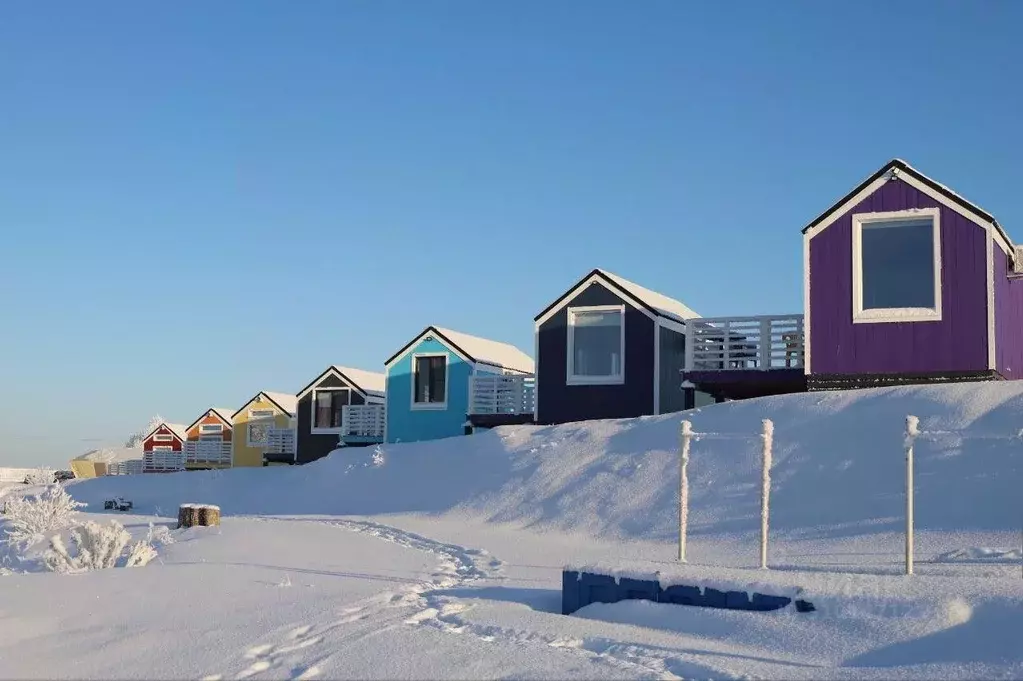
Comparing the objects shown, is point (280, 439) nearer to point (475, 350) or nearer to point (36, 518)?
point (475, 350)

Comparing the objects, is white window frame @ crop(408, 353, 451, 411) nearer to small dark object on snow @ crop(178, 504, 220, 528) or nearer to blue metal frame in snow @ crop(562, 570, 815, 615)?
small dark object on snow @ crop(178, 504, 220, 528)

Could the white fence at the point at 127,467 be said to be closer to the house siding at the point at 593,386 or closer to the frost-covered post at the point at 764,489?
the house siding at the point at 593,386

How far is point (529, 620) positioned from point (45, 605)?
17.9ft

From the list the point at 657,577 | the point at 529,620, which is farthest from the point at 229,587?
the point at 657,577

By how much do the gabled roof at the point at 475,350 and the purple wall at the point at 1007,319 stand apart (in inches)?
587

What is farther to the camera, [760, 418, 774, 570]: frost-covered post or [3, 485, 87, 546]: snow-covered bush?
[3, 485, 87, 546]: snow-covered bush

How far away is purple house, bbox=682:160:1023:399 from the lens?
20688 mm

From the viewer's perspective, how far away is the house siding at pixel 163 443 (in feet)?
199

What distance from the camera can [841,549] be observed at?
1358cm

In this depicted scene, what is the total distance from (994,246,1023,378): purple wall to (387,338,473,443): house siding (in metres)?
16.8

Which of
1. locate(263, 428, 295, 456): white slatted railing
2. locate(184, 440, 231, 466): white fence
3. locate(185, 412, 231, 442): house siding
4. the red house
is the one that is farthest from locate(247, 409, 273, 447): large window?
the red house

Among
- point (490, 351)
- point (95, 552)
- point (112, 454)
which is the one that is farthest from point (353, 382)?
point (112, 454)

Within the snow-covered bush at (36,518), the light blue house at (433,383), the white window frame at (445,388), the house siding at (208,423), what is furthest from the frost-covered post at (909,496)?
the house siding at (208,423)

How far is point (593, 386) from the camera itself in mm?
27969
